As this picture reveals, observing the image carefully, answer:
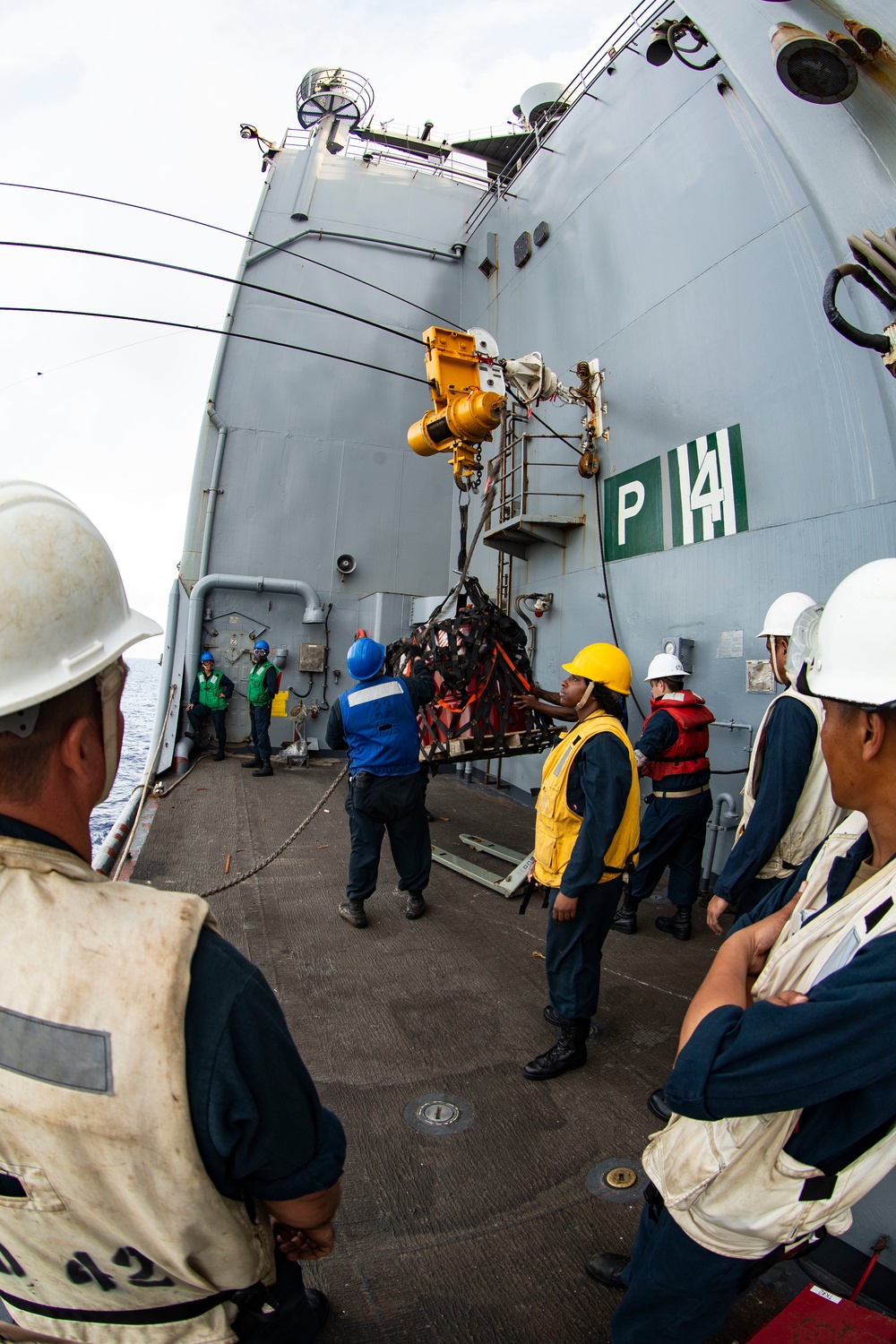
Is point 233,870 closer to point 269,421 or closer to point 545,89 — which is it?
point 269,421

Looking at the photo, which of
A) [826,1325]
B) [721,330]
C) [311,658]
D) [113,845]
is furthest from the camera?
[311,658]

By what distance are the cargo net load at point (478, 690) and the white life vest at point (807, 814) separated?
229cm

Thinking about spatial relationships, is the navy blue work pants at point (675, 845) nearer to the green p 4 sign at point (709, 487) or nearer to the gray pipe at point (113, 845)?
the green p 4 sign at point (709, 487)

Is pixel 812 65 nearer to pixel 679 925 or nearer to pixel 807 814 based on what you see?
pixel 807 814

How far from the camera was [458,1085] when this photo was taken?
308cm

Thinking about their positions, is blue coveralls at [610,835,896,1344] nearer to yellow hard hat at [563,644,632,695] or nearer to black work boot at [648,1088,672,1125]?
black work boot at [648,1088,672,1125]

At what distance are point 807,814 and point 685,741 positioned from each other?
1.85m

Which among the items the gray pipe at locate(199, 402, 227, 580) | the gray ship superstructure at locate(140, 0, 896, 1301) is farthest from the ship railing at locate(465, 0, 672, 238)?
the gray pipe at locate(199, 402, 227, 580)

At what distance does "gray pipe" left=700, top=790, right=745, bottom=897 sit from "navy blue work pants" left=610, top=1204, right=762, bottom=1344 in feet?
13.5

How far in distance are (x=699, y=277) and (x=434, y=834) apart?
584 centimetres

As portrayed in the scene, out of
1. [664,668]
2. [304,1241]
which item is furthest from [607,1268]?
[664,668]

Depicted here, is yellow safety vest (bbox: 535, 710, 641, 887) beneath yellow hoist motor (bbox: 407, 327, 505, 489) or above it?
beneath

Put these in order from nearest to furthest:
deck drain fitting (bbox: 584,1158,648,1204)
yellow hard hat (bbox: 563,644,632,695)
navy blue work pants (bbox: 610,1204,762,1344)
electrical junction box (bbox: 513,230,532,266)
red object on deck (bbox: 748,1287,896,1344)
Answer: navy blue work pants (bbox: 610,1204,762,1344) → red object on deck (bbox: 748,1287,896,1344) → deck drain fitting (bbox: 584,1158,648,1204) → yellow hard hat (bbox: 563,644,632,695) → electrical junction box (bbox: 513,230,532,266)

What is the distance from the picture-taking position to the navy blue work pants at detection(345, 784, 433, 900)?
190 inches
